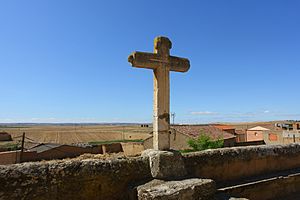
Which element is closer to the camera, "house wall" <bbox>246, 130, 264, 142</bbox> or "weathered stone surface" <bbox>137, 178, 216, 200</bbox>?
"weathered stone surface" <bbox>137, 178, 216, 200</bbox>

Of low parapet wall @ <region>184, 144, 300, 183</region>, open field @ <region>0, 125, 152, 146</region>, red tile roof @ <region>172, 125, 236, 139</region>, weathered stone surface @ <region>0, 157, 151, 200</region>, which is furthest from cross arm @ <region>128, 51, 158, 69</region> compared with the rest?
open field @ <region>0, 125, 152, 146</region>

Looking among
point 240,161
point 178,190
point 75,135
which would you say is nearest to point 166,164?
point 178,190

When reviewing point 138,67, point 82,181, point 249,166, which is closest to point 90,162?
point 82,181

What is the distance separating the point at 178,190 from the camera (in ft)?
11.1

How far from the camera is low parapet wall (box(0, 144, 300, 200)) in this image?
302cm

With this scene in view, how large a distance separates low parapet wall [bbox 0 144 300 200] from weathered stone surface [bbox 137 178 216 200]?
41 centimetres

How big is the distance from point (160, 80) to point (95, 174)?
82.0 inches

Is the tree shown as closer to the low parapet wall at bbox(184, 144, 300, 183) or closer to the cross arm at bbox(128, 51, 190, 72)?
the low parapet wall at bbox(184, 144, 300, 183)

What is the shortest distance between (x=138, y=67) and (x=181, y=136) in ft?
71.1

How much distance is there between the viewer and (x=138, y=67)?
4449 mm

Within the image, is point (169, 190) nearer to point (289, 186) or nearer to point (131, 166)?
point (131, 166)

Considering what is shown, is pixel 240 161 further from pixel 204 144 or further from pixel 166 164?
pixel 204 144

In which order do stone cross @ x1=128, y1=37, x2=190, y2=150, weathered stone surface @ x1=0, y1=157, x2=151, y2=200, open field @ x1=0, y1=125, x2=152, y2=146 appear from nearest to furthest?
weathered stone surface @ x1=0, y1=157, x2=151, y2=200 < stone cross @ x1=128, y1=37, x2=190, y2=150 < open field @ x1=0, y1=125, x2=152, y2=146

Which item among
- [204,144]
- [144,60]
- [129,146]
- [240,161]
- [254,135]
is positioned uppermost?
[144,60]
